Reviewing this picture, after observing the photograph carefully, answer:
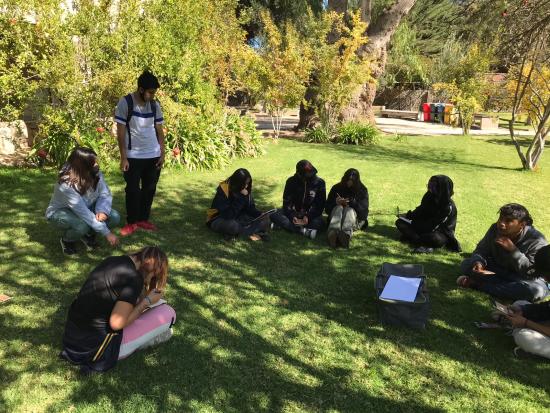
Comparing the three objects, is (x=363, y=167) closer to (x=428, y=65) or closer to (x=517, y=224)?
(x=517, y=224)

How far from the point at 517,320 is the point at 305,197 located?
10.8 ft

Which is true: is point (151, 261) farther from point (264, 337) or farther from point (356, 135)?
point (356, 135)

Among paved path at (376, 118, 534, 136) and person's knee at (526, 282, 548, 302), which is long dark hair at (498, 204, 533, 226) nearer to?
person's knee at (526, 282, 548, 302)

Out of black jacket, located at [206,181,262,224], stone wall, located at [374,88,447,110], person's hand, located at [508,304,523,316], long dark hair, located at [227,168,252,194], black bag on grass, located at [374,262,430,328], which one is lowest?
black bag on grass, located at [374,262,430,328]

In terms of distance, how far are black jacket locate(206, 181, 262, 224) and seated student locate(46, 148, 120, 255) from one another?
4.54 feet

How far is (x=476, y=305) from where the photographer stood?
173 inches

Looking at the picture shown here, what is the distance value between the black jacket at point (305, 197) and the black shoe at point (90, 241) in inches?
100

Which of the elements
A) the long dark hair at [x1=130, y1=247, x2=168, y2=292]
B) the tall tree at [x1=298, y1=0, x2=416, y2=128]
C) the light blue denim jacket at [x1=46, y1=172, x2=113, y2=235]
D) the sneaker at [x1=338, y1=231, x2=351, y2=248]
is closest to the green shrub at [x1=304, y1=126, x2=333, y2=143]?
the tall tree at [x1=298, y1=0, x2=416, y2=128]

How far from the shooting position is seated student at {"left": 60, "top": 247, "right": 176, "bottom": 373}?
2.91m

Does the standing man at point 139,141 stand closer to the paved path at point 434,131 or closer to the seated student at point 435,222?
the seated student at point 435,222

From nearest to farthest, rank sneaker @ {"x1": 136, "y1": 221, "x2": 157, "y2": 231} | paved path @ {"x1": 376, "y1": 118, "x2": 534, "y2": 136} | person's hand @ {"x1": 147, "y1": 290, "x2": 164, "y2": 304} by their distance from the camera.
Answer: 1. person's hand @ {"x1": 147, "y1": 290, "x2": 164, "y2": 304}
2. sneaker @ {"x1": 136, "y1": 221, "x2": 157, "y2": 231}
3. paved path @ {"x1": 376, "y1": 118, "x2": 534, "y2": 136}

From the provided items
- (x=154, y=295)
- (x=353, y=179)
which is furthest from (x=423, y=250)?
(x=154, y=295)

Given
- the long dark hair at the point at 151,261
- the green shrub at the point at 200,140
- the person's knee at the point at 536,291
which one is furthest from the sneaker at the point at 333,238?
the green shrub at the point at 200,140

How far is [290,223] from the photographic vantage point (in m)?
6.11
